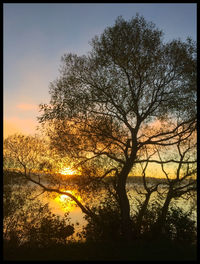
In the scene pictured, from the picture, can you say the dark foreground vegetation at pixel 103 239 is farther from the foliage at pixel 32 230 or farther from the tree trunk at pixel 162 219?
the tree trunk at pixel 162 219

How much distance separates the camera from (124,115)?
22.2 m

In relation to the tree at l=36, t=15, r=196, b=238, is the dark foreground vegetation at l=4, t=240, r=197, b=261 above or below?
below

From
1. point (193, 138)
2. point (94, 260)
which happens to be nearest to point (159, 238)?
point (94, 260)

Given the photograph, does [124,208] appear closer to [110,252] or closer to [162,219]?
[110,252]

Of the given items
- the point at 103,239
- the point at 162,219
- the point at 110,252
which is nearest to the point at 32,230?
the point at 103,239

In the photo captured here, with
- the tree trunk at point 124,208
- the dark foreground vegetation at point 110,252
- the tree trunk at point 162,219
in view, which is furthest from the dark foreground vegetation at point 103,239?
the tree trunk at point 124,208

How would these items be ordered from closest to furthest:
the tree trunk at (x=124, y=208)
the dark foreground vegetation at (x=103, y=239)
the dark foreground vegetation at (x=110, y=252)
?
1. the dark foreground vegetation at (x=110, y=252)
2. the dark foreground vegetation at (x=103, y=239)
3. the tree trunk at (x=124, y=208)

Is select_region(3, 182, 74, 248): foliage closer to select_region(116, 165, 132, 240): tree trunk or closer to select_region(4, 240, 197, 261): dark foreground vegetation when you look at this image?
select_region(4, 240, 197, 261): dark foreground vegetation

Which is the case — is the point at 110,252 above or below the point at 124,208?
below

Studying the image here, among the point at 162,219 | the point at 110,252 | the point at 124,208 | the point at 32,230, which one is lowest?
the point at 110,252

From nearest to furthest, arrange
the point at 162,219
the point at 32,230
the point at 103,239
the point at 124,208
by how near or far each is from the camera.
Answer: the point at 124,208, the point at 103,239, the point at 162,219, the point at 32,230

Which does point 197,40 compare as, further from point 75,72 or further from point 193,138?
point 75,72

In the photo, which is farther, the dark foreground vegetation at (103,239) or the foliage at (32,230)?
the foliage at (32,230)

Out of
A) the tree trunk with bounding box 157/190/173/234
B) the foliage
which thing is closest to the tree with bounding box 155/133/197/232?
the tree trunk with bounding box 157/190/173/234
